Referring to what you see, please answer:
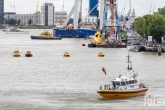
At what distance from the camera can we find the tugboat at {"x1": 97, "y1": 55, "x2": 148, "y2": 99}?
105ft

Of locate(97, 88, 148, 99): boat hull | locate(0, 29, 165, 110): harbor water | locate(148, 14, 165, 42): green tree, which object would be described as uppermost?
locate(148, 14, 165, 42): green tree

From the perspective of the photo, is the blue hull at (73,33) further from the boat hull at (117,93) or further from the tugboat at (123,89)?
the boat hull at (117,93)

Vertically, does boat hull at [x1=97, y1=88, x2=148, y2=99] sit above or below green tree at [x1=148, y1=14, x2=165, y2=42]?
below

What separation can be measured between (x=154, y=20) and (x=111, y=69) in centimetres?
3643

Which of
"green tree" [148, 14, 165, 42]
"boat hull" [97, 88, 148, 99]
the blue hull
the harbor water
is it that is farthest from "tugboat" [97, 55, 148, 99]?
the blue hull

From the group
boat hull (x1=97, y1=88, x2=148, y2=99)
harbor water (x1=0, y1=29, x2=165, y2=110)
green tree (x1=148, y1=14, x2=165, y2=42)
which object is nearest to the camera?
harbor water (x1=0, y1=29, x2=165, y2=110)

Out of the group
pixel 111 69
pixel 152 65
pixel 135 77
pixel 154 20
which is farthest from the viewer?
pixel 154 20

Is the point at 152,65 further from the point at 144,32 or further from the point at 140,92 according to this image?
the point at 144,32

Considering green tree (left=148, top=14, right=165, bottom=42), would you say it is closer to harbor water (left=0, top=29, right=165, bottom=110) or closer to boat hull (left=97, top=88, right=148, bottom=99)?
harbor water (left=0, top=29, right=165, bottom=110)

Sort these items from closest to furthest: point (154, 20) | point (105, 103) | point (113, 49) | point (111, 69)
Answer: point (105, 103) < point (111, 69) < point (113, 49) < point (154, 20)

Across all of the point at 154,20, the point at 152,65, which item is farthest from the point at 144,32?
the point at 152,65

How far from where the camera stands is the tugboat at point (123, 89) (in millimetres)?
32031

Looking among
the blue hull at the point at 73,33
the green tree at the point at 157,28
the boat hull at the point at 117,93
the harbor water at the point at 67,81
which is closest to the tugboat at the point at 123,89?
the boat hull at the point at 117,93

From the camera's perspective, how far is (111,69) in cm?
4881
